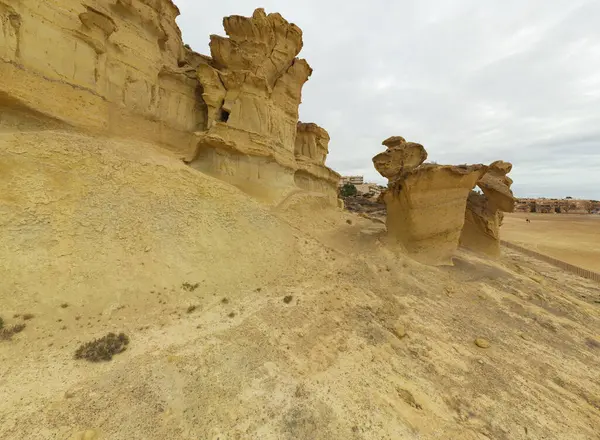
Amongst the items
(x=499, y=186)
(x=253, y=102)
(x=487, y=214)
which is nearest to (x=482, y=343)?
(x=499, y=186)

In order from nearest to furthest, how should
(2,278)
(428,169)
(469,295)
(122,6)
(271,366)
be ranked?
(271,366) → (2,278) → (469,295) → (122,6) → (428,169)

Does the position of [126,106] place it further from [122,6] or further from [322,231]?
[322,231]

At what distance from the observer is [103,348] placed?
4.72 metres

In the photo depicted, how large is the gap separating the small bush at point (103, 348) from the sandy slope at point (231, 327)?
17cm

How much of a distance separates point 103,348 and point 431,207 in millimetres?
12117

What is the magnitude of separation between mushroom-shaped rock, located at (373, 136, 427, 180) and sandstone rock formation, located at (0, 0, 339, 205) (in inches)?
209

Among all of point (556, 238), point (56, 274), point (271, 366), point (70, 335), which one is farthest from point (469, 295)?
point (556, 238)

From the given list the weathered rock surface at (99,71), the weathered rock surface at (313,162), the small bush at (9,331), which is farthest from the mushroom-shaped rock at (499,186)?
the small bush at (9,331)

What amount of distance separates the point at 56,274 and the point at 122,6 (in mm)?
10483

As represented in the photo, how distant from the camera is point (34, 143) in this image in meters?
6.84

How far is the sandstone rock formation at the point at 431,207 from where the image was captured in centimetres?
1103

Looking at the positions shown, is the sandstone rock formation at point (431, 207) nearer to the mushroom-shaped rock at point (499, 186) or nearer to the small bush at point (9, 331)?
the mushroom-shaped rock at point (499, 186)

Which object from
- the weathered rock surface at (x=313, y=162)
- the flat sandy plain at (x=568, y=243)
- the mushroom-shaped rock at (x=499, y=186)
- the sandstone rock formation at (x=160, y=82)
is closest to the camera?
the sandstone rock formation at (x=160, y=82)

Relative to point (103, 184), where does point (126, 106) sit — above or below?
above
